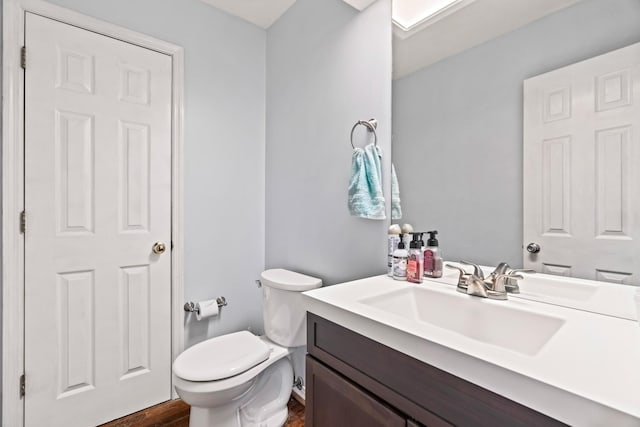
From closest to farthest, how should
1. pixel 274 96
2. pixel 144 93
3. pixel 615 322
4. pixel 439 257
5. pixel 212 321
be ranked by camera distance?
pixel 615 322
pixel 439 257
pixel 144 93
pixel 212 321
pixel 274 96

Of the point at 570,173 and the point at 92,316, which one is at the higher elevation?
the point at 570,173

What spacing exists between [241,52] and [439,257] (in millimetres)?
1796

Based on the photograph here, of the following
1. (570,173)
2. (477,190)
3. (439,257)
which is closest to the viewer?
(570,173)

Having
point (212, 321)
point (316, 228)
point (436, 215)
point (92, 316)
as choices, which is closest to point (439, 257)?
point (436, 215)

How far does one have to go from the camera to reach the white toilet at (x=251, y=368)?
125 cm

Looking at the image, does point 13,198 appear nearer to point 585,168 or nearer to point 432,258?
point 432,258

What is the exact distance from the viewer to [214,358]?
1375 millimetres

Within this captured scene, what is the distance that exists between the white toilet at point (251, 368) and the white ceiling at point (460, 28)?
1.12 meters

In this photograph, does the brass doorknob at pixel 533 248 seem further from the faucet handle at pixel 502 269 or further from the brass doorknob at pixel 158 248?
the brass doorknob at pixel 158 248

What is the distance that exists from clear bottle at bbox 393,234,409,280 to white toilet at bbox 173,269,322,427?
467 mm

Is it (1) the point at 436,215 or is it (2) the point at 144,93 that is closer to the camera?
(1) the point at 436,215

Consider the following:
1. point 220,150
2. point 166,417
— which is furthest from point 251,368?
point 220,150

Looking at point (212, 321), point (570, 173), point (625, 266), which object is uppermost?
point (570, 173)

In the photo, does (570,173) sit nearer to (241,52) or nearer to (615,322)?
(615,322)
